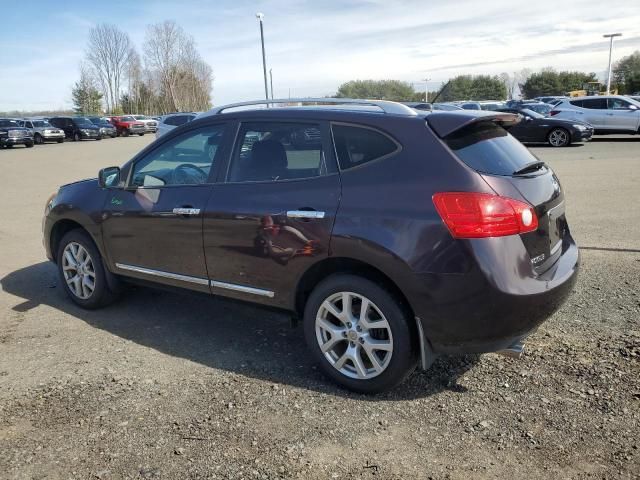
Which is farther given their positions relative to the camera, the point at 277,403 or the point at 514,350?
the point at 277,403

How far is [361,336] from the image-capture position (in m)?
3.35

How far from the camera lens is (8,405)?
342 centimetres

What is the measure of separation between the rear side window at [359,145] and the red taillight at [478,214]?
1.58 ft

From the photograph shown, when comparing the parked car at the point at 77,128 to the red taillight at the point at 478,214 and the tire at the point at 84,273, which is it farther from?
the red taillight at the point at 478,214

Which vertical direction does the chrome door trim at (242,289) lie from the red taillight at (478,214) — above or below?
below

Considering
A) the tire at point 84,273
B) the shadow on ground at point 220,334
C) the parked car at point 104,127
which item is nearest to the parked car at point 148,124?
the parked car at point 104,127

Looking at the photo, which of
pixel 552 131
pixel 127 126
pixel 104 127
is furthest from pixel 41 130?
pixel 552 131

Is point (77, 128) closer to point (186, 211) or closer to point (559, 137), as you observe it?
point (559, 137)

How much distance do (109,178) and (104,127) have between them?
38.1 m

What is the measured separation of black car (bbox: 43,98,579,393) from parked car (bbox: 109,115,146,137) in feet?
136

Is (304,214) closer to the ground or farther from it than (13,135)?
closer to the ground

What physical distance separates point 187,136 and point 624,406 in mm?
3487

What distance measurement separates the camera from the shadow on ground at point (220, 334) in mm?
3611

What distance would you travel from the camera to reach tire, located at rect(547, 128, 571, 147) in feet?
62.6
